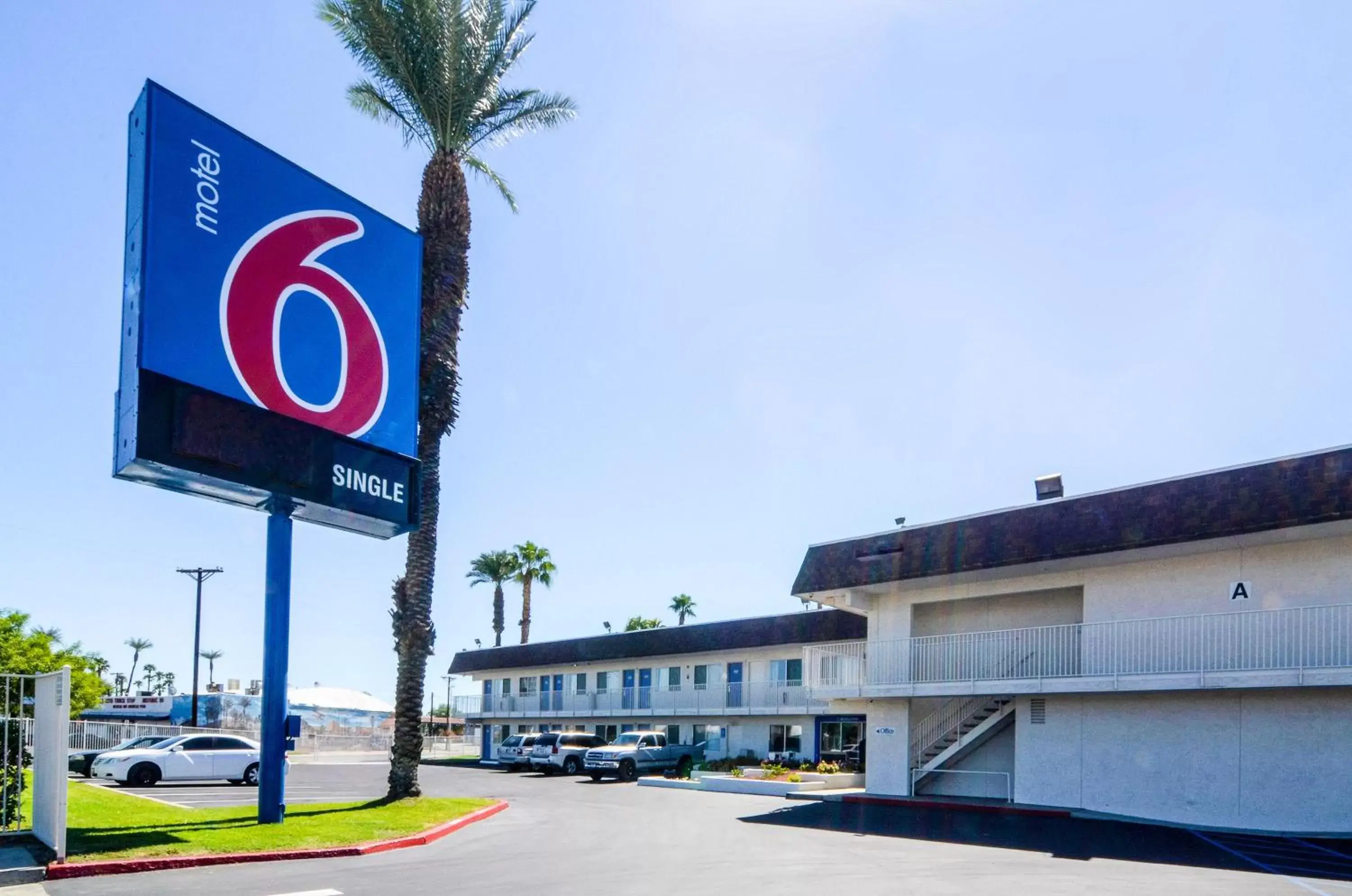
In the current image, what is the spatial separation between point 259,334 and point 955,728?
19.5 metres

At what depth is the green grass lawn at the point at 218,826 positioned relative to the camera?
14.0 m

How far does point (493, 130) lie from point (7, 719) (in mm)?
17332

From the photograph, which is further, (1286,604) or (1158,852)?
(1286,604)

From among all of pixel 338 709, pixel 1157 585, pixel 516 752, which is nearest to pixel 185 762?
pixel 516 752

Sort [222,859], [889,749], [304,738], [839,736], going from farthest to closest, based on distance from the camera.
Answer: [304,738]
[839,736]
[889,749]
[222,859]

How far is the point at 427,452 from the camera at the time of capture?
23.9 metres

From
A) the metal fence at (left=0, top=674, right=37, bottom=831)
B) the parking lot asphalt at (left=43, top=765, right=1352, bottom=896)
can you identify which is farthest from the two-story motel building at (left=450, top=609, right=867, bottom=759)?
the metal fence at (left=0, top=674, right=37, bottom=831)

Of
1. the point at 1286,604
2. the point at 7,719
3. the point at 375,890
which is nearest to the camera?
the point at 375,890

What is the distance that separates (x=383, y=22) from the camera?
23.8 meters

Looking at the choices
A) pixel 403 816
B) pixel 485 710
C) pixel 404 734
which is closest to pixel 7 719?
pixel 403 816

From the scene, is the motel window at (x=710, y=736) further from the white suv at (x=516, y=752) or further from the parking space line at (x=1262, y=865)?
the parking space line at (x=1262, y=865)

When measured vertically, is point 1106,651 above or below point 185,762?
above

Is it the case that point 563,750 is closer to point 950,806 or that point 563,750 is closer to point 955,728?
point 955,728

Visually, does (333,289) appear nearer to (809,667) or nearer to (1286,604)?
(809,667)
